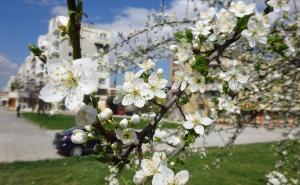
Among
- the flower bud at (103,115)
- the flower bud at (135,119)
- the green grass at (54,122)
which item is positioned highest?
the flower bud at (103,115)

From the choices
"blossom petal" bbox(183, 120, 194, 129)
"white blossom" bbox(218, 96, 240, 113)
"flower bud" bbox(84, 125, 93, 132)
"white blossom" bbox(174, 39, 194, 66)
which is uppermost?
"white blossom" bbox(174, 39, 194, 66)

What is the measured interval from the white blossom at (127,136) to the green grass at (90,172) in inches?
237

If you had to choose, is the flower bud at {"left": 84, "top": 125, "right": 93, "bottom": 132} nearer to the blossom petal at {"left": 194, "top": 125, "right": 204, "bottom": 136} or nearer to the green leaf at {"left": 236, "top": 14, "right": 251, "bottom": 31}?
the blossom petal at {"left": 194, "top": 125, "right": 204, "bottom": 136}

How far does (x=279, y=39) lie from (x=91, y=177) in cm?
730

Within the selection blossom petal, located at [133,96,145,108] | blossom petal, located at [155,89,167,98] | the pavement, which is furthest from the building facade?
the pavement

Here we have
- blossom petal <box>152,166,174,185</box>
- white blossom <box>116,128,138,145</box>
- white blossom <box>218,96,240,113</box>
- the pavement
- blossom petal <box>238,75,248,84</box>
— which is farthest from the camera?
the pavement

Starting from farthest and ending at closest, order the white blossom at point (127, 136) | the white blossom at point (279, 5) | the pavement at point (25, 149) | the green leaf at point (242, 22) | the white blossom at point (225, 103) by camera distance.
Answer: the pavement at point (25, 149) < the white blossom at point (225, 103) < the white blossom at point (279, 5) < the green leaf at point (242, 22) < the white blossom at point (127, 136)

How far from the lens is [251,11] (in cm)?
195

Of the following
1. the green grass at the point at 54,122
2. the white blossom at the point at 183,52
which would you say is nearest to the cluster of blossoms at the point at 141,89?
the white blossom at the point at 183,52

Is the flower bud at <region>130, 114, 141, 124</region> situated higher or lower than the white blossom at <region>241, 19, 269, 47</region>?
lower

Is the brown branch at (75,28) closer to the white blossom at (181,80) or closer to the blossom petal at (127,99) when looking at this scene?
the blossom petal at (127,99)

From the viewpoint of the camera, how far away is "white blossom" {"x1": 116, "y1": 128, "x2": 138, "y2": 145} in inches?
57.1

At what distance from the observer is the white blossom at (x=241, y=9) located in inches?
75.8

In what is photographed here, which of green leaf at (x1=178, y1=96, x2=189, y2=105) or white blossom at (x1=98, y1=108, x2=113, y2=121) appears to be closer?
white blossom at (x1=98, y1=108, x2=113, y2=121)
